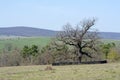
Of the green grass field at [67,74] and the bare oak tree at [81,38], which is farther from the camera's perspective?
the bare oak tree at [81,38]

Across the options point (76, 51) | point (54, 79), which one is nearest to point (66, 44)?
point (76, 51)

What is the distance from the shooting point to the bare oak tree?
63750 millimetres

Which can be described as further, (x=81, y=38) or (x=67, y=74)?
(x=81, y=38)

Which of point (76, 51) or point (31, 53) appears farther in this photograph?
point (31, 53)

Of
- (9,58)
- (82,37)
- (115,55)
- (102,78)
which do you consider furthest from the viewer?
(9,58)

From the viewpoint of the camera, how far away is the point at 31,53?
339 ft

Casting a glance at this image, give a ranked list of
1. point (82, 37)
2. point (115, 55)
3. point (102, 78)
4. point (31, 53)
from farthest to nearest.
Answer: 1. point (31, 53)
2. point (115, 55)
3. point (82, 37)
4. point (102, 78)

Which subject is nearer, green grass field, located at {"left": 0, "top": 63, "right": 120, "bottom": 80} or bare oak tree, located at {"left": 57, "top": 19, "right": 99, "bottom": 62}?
green grass field, located at {"left": 0, "top": 63, "right": 120, "bottom": 80}

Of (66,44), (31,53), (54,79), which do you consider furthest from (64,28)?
(54,79)

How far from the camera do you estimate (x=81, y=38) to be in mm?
63500

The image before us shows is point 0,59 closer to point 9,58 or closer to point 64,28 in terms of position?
point 9,58

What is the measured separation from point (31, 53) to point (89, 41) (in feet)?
137

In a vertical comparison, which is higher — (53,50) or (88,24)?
(88,24)

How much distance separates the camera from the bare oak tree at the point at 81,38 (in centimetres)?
6375
